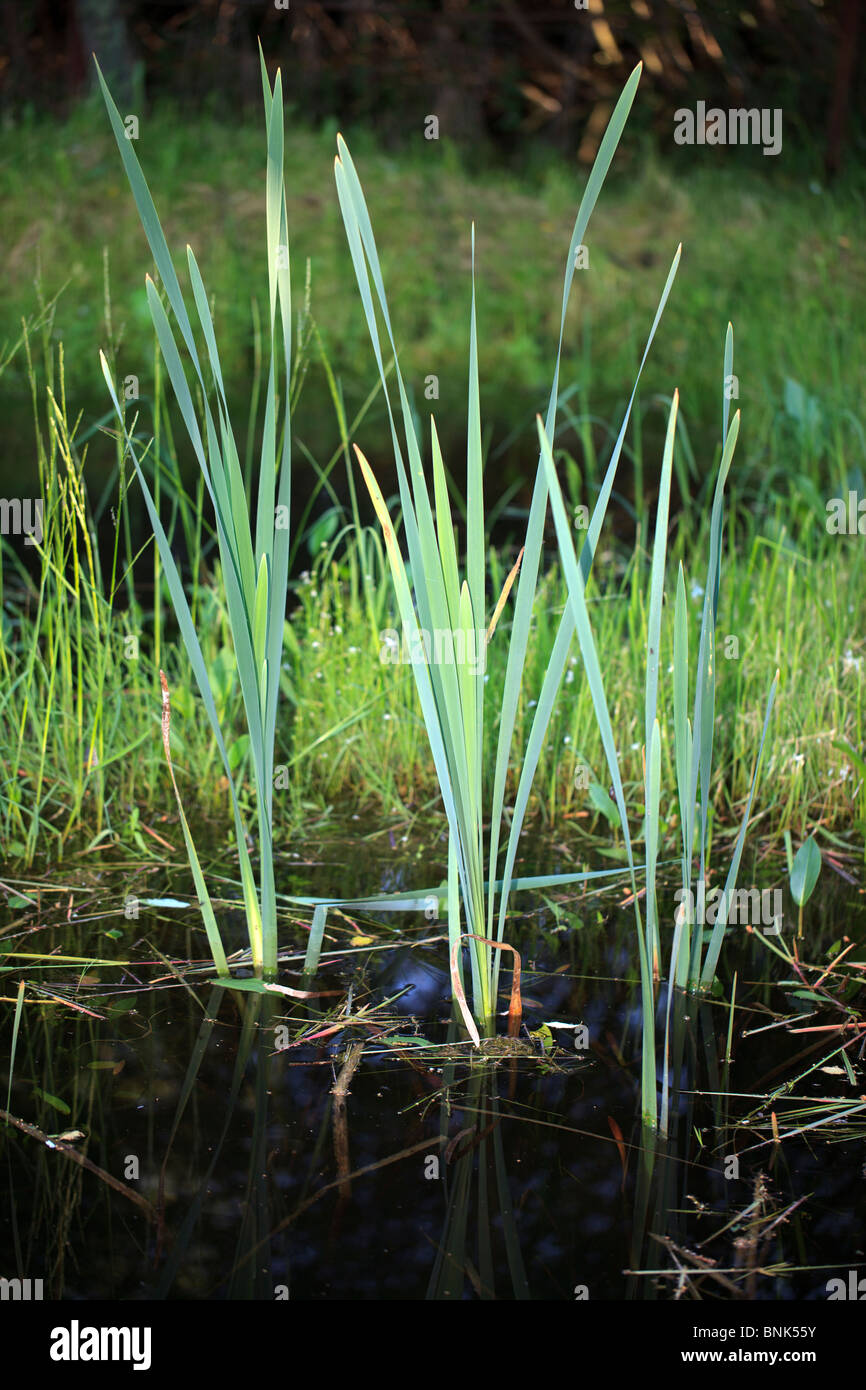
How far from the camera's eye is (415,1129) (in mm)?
1052

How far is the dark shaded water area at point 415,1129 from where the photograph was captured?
2.98 feet

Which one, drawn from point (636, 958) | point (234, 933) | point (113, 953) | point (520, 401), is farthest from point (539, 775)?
point (520, 401)

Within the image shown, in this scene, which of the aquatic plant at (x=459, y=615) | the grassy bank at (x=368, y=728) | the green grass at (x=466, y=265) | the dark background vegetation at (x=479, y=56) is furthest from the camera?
the dark background vegetation at (x=479, y=56)

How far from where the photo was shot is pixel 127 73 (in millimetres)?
6184

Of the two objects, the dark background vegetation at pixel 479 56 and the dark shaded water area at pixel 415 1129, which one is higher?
the dark background vegetation at pixel 479 56

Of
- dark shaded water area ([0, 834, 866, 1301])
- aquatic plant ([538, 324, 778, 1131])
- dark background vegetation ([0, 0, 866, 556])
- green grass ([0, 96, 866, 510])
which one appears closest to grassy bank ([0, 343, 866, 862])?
dark shaded water area ([0, 834, 866, 1301])

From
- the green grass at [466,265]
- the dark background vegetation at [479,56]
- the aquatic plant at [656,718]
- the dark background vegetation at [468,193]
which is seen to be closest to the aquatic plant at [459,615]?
the aquatic plant at [656,718]

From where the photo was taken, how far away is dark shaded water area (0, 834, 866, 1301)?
91 centimetres

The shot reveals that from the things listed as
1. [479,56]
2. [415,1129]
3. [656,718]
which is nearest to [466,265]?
[479,56]

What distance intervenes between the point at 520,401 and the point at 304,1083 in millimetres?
4174

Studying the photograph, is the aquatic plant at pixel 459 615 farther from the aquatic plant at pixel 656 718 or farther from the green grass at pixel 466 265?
the green grass at pixel 466 265

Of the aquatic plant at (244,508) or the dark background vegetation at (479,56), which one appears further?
the dark background vegetation at (479,56)

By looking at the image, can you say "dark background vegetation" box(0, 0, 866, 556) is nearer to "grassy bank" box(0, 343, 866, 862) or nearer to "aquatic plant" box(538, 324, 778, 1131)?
"grassy bank" box(0, 343, 866, 862)

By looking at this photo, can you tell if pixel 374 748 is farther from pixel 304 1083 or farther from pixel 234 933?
pixel 304 1083
